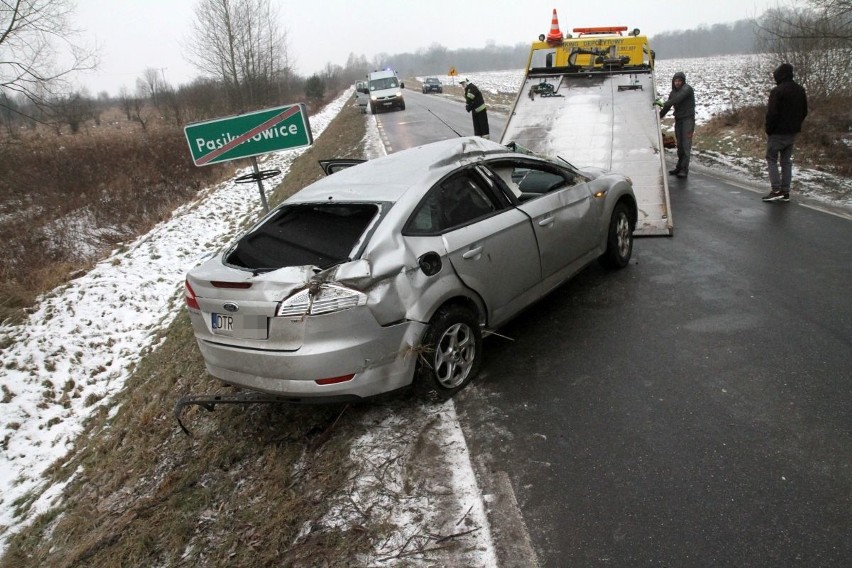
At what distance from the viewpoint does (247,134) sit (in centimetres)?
599

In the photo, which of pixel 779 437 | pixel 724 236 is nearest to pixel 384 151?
pixel 724 236

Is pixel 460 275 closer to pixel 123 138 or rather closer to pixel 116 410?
pixel 116 410

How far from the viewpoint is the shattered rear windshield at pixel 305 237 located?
3621 millimetres

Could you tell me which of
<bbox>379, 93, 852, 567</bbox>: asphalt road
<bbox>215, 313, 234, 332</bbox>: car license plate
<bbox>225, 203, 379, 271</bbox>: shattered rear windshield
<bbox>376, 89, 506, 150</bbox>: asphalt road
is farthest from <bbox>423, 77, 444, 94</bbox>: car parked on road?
<bbox>215, 313, 234, 332</bbox>: car license plate

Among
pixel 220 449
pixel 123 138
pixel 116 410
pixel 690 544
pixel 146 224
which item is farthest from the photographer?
pixel 123 138

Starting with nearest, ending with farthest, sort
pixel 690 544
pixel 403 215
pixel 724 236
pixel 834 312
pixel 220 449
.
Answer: pixel 690 544 < pixel 403 215 < pixel 220 449 < pixel 834 312 < pixel 724 236

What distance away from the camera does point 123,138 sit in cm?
2248

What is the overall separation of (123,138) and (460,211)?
74.1 feet

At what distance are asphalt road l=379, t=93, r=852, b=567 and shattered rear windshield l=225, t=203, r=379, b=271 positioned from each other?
4.46ft

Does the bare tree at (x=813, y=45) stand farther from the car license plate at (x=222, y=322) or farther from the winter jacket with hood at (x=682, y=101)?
the car license plate at (x=222, y=322)

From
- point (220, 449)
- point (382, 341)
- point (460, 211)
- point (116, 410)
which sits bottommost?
point (116, 410)

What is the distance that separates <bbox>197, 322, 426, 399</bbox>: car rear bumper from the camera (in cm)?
330

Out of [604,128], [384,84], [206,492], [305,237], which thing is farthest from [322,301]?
[384,84]

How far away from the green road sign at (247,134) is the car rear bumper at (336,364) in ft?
9.91
